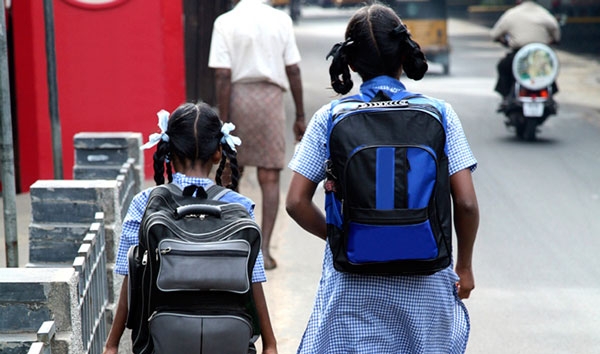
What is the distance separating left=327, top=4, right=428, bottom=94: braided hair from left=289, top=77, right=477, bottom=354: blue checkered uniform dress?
0.05 meters

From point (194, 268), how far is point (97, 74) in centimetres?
685

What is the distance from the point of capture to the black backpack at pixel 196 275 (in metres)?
3.14

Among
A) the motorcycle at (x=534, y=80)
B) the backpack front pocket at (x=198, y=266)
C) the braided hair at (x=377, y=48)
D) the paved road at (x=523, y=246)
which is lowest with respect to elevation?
the paved road at (x=523, y=246)

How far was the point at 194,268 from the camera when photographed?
313cm

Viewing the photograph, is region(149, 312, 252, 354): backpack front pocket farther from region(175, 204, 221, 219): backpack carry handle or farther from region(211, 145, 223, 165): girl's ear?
region(211, 145, 223, 165): girl's ear

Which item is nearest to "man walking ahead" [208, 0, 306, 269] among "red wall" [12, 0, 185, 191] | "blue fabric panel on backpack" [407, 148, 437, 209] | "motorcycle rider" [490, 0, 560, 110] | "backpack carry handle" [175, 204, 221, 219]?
"red wall" [12, 0, 185, 191]

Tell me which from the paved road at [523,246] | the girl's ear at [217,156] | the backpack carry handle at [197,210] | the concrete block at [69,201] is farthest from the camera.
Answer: the paved road at [523,246]

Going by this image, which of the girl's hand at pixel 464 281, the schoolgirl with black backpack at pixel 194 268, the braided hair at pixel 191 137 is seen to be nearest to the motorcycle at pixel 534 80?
the girl's hand at pixel 464 281

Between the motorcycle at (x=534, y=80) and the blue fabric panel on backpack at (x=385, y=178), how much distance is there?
9969 mm

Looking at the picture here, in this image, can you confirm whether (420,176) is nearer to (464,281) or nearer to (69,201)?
(464,281)

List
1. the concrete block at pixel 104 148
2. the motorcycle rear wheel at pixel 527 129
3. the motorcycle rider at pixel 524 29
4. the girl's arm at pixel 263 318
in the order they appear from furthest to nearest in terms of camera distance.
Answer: the motorcycle rider at pixel 524 29 < the motorcycle rear wheel at pixel 527 129 < the concrete block at pixel 104 148 < the girl's arm at pixel 263 318

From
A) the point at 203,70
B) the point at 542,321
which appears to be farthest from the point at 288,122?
the point at 542,321

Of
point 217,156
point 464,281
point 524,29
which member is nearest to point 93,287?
point 217,156

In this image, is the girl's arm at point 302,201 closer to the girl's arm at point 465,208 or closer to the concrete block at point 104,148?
the girl's arm at point 465,208
